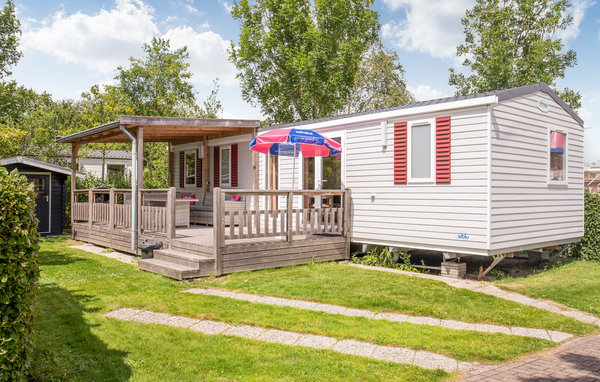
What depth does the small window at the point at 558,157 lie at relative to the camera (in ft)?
30.5

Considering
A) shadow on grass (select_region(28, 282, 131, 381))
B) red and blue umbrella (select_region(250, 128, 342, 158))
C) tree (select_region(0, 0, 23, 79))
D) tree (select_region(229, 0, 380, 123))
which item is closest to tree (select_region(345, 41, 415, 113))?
tree (select_region(229, 0, 380, 123))

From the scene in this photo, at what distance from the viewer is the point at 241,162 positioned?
40.4 ft

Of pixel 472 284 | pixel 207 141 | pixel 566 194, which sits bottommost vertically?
pixel 472 284

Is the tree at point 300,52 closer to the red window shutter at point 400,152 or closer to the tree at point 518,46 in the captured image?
the tree at point 518,46

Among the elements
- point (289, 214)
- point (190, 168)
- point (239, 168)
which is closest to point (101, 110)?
point (190, 168)

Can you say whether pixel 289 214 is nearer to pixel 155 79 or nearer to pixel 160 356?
pixel 160 356

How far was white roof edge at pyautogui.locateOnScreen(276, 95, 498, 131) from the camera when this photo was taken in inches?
294

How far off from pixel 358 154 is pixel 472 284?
11.1 ft

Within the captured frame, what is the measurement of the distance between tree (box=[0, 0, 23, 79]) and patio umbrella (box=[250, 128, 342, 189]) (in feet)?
55.5

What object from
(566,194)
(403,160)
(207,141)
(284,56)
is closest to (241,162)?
(207,141)

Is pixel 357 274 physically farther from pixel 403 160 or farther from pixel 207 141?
pixel 207 141

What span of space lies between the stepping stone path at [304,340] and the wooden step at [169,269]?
5.53 ft

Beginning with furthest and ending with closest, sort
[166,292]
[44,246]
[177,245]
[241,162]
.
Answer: [241,162], [44,246], [177,245], [166,292]

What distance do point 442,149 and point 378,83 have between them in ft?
78.8
